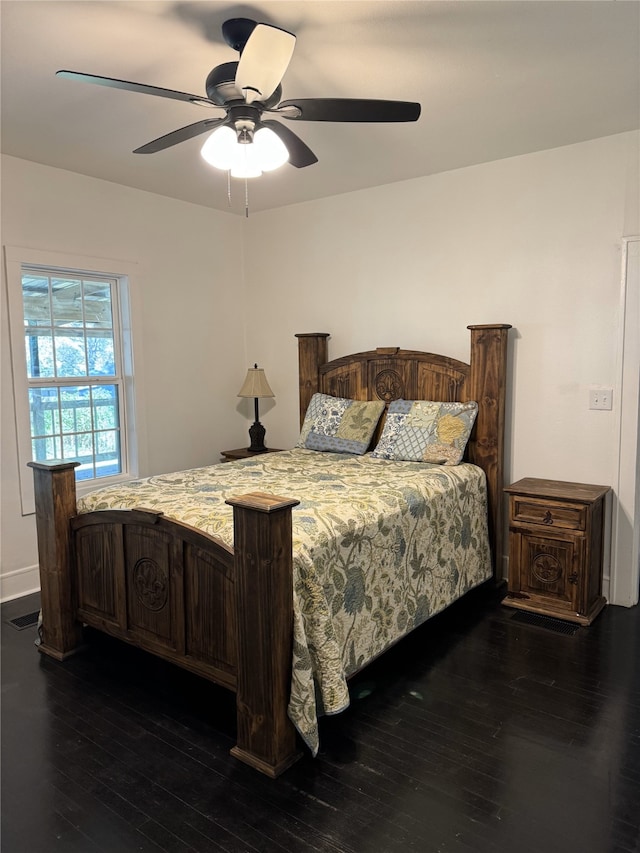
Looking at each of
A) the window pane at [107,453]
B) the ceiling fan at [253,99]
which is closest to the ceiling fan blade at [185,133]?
the ceiling fan at [253,99]

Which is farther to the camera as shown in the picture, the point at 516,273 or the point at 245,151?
the point at 516,273

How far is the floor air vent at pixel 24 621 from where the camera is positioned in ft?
10.5

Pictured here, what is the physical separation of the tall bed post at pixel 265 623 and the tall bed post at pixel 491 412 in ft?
6.46

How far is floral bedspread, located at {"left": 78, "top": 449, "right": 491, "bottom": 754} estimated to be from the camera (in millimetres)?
2125

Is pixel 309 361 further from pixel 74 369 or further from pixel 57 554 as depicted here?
pixel 57 554

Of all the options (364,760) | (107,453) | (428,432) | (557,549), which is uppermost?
(428,432)

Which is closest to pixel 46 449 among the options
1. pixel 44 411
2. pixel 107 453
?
pixel 44 411

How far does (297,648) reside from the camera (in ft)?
6.69

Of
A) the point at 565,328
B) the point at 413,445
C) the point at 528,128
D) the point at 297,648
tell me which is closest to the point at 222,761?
the point at 297,648

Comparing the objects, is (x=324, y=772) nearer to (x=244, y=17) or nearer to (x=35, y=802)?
(x=35, y=802)

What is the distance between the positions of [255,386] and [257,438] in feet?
1.36

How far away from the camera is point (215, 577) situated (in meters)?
2.27

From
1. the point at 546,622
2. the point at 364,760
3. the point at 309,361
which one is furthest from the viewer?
the point at 309,361

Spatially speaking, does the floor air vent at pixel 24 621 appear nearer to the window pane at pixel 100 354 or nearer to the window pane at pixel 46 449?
the window pane at pixel 46 449
